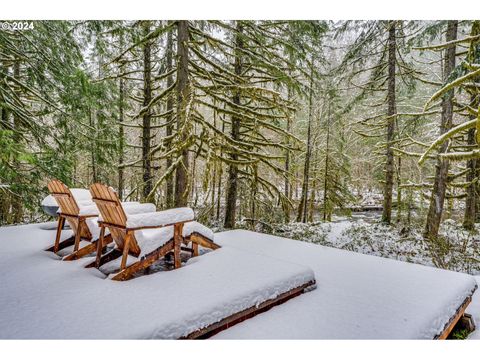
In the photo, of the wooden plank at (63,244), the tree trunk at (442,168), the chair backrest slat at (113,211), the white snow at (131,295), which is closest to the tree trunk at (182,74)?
the chair backrest slat at (113,211)

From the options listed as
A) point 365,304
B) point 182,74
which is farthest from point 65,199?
point 365,304

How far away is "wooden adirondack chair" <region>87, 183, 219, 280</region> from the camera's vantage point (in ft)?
8.76

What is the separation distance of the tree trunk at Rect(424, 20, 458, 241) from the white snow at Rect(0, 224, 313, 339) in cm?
535

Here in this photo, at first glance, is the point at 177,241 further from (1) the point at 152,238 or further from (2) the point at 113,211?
(2) the point at 113,211

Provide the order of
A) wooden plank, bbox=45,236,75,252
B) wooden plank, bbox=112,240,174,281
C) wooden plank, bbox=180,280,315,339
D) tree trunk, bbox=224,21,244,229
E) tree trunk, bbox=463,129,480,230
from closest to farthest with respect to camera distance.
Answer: wooden plank, bbox=180,280,315,339 < wooden plank, bbox=112,240,174,281 < wooden plank, bbox=45,236,75,252 < tree trunk, bbox=224,21,244,229 < tree trunk, bbox=463,129,480,230

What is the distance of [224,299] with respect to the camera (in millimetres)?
2250

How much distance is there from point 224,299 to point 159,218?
3.55 feet

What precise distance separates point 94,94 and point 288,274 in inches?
212

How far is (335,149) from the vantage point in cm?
1334

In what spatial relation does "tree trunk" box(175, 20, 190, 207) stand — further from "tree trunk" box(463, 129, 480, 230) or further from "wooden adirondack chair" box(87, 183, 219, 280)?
"tree trunk" box(463, 129, 480, 230)

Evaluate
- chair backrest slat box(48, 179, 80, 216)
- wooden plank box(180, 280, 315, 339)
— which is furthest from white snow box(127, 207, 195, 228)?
wooden plank box(180, 280, 315, 339)
